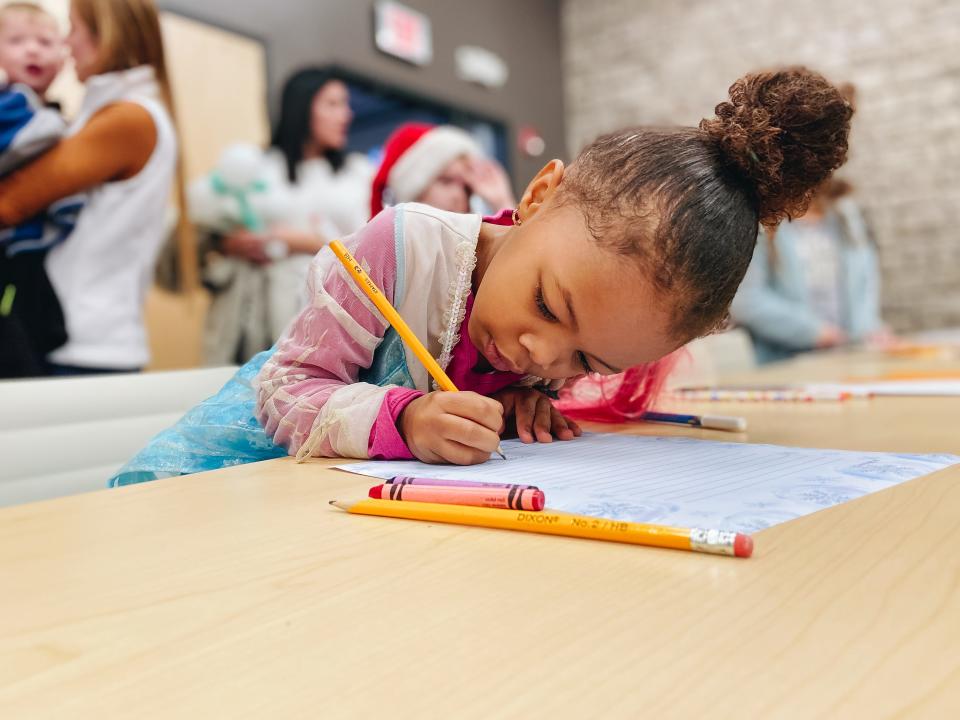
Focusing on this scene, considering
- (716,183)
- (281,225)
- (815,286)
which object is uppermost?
(281,225)

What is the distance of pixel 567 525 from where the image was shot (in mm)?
429

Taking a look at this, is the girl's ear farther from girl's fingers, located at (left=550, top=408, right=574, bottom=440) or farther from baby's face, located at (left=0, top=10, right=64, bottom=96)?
baby's face, located at (left=0, top=10, right=64, bottom=96)

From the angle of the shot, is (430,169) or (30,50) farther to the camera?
(430,169)

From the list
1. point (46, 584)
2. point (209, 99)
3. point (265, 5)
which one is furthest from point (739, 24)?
point (46, 584)

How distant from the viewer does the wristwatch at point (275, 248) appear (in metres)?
2.35

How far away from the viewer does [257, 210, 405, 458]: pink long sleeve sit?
2.42ft

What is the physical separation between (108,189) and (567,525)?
4.54ft

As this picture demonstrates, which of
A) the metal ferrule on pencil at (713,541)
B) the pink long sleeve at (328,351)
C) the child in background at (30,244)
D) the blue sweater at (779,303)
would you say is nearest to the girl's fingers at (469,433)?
the pink long sleeve at (328,351)

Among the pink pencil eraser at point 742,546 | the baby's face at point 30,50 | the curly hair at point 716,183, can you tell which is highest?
the baby's face at point 30,50

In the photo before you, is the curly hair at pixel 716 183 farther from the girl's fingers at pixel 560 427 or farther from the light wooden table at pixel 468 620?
the light wooden table at pixel 468 620

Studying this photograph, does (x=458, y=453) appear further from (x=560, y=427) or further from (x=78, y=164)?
(x=78, y=164)

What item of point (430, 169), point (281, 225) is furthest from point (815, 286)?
point (281, 225)

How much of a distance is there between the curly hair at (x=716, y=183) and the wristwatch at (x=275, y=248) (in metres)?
1.72

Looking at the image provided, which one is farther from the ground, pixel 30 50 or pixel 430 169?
pixel 30 50
